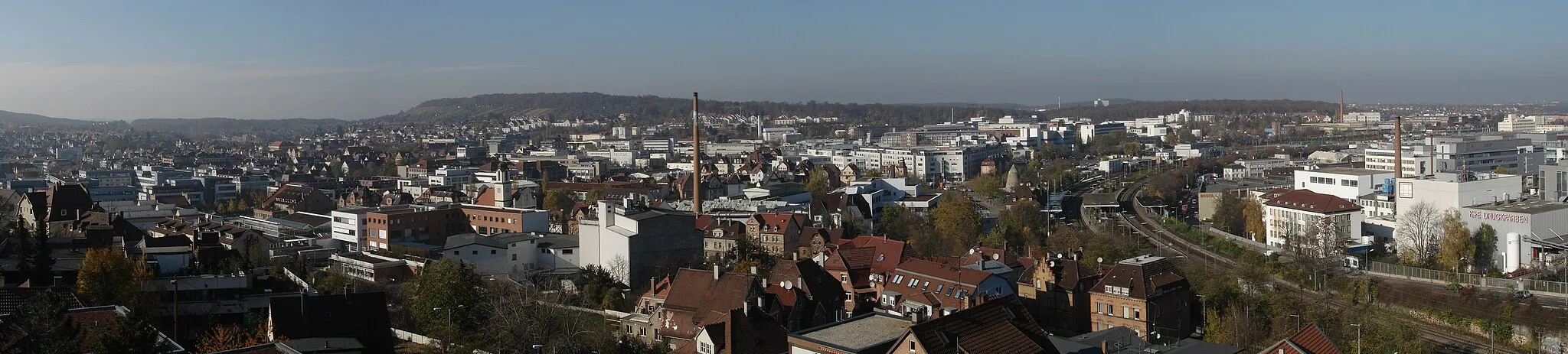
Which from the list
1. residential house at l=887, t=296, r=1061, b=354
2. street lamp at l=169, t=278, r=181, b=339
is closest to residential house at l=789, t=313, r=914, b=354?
residential house at l=887, t=296, r=1061, b=354

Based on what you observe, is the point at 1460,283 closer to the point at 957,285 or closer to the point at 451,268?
the point at 957,285

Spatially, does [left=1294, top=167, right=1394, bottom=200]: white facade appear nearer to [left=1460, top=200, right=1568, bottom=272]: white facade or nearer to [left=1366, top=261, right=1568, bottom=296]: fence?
[left=1460, top=200, right=1568, bottom=272]: white facade

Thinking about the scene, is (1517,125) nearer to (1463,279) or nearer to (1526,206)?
(1526,206)

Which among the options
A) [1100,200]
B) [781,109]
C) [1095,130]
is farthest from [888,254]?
[781,109]

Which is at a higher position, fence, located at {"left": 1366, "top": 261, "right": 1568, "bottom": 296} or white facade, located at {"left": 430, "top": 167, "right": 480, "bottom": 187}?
white facade, located at {"left": 430, "top": 167, "right": 480, "bottom": 187}

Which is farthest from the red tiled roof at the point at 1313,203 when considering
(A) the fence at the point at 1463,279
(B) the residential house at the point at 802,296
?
(B) the residential house at the point at 802,296

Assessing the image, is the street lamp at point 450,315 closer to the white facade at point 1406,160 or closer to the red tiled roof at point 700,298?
the red tiled roof at point 700,298
